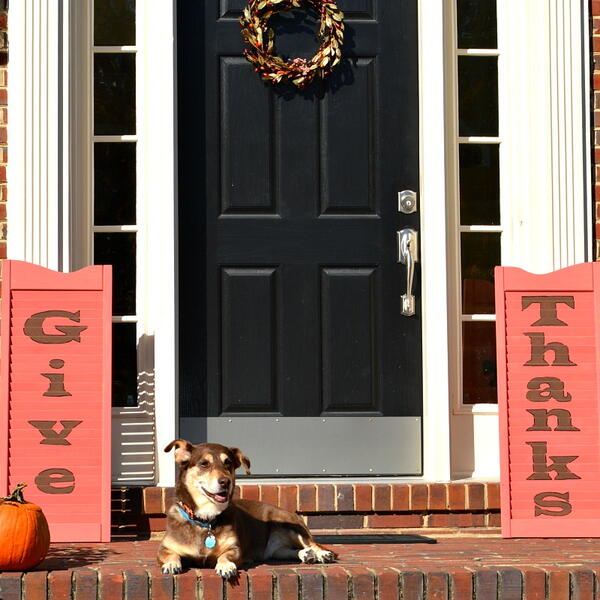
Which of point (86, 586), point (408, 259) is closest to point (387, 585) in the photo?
point (86, 586)

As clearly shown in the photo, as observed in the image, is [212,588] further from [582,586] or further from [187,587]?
[582,586]

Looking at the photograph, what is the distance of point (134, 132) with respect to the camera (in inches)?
232

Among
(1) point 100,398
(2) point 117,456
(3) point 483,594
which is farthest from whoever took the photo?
(2) point 117,456

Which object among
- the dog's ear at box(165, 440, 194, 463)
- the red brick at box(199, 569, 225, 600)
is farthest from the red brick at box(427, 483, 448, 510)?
the red brick at box(199, 569, 225, 600)

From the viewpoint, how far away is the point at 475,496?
5.59 metres

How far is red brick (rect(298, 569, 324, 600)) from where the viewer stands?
172 inches

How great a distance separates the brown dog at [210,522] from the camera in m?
4.50

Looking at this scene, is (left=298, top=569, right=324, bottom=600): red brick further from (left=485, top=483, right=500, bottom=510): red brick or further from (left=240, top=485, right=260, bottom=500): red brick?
(left=485, top=483, right=500, bottom=510): red brick

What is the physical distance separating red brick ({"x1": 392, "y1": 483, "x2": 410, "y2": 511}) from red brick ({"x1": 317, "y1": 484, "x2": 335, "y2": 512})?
0.89 feet

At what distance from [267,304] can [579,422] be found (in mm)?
1529

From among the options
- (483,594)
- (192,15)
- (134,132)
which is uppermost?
(192,15)

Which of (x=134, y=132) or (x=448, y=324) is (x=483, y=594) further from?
(x=134, y=132)

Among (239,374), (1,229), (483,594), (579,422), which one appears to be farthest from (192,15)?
(483,594)

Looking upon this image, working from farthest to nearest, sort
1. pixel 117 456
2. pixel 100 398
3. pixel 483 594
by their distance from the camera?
pixel 117 456 → pixel 100 398 → pixel 483 594
